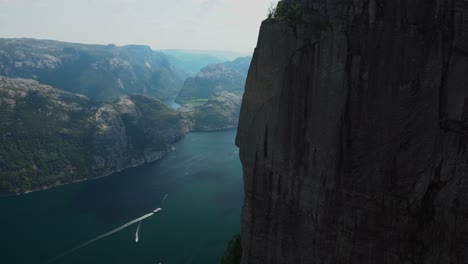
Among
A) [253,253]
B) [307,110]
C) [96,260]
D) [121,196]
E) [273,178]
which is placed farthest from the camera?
[121,196]

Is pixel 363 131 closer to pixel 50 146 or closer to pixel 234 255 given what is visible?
pixel 234 255

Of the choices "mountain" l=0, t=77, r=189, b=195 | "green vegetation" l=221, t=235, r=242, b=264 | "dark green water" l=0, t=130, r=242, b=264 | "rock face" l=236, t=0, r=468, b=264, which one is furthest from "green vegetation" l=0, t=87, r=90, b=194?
"rock face" l=236, t=0, r=468, b=264

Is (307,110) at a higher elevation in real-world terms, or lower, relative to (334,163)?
higher

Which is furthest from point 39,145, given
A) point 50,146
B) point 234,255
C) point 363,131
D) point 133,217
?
point 363,131

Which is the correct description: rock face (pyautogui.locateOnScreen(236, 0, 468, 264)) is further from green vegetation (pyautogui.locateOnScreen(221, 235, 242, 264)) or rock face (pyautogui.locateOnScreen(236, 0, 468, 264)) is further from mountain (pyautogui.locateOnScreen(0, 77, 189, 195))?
mountain (pyautogui.locateOnScreen(0, 77, 189, 195))

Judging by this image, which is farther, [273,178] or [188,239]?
[188,239]

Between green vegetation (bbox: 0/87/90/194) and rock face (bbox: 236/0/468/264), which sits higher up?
rock face (bbox: 236/0/468/264)

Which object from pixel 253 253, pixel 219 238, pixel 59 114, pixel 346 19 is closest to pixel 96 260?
pixel 219 238

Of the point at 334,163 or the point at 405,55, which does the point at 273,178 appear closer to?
the point at 334,163
